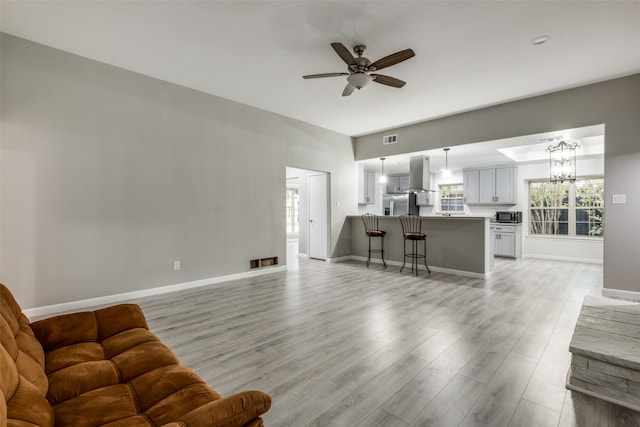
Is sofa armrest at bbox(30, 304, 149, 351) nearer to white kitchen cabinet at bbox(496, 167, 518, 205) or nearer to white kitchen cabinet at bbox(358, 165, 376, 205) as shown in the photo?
white kitchen cabinet at bbox(358, 165, 376, 205)

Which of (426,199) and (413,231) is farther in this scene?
(426,199)

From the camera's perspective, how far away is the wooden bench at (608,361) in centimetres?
174

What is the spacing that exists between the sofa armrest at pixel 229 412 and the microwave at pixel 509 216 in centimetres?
827

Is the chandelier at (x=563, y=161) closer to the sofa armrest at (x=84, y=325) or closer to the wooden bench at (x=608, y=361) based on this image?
the wooden bench at (x=608, y=361)

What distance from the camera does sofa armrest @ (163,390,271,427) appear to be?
912 millimetres

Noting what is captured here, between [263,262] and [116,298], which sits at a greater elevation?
[263,262]

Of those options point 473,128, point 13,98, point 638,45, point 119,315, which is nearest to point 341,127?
point 473,128

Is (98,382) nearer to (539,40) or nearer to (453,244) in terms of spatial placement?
(539,40)

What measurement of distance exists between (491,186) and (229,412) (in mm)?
8597

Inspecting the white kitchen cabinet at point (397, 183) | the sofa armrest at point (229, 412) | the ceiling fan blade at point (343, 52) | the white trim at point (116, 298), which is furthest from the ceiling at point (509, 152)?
the sofa armrest at point (229, 412)

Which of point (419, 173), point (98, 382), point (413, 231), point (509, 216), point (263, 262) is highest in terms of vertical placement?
point (419, 173)

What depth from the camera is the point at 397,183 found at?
31.8 feet

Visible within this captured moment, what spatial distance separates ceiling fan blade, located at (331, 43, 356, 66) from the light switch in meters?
4.07

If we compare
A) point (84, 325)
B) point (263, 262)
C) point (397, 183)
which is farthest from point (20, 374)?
point (397, 183)
